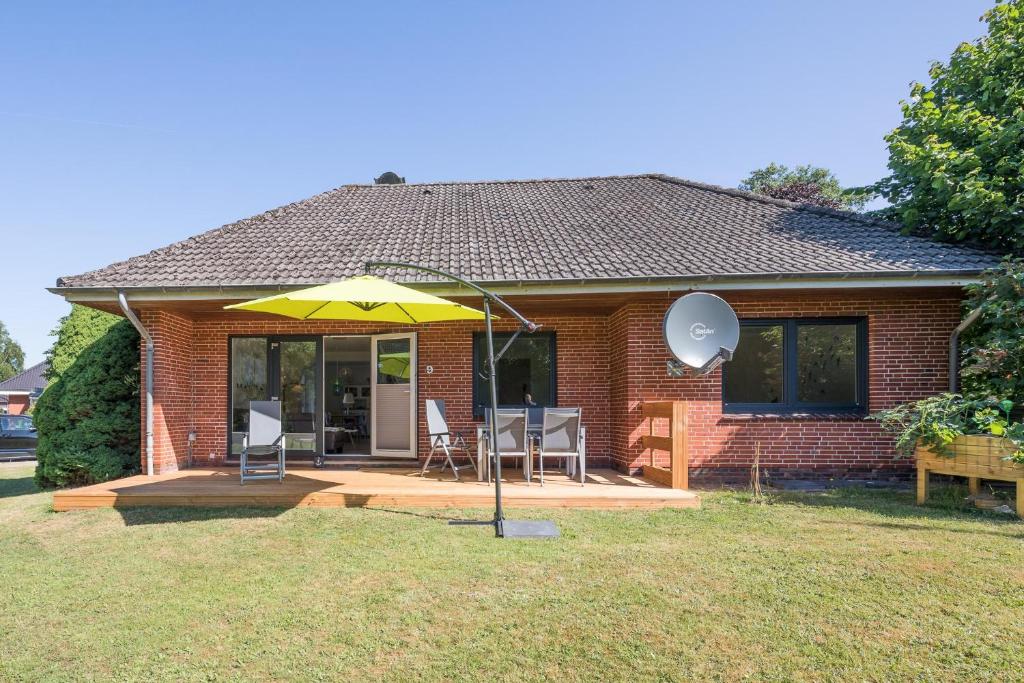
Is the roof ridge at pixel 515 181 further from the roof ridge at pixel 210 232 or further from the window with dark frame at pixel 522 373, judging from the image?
the window with dark frame at pixel 522 373

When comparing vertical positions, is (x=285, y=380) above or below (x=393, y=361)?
below

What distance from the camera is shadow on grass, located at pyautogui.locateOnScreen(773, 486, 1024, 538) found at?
555 cm

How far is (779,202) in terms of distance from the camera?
10.6 m

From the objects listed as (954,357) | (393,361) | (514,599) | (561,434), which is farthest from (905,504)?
(393,361)

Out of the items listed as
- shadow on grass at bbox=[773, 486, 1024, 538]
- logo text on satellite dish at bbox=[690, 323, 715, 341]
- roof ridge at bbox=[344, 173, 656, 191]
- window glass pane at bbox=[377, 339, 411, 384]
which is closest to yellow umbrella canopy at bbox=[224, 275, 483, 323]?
window glass pane at bbox=[377, 339, 411, 384]

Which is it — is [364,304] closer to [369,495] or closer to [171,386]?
[369,495]

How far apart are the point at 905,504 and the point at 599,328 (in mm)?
4508

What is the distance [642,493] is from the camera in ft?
20.6

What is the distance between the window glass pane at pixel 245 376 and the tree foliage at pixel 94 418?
133 centimetres

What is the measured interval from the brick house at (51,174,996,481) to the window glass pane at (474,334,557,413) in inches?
1.3

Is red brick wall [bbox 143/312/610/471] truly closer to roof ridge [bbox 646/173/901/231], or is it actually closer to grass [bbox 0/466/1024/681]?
grass [bbox 0/466/1024/681]

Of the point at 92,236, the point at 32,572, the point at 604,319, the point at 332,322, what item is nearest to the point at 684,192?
the point at 604,319

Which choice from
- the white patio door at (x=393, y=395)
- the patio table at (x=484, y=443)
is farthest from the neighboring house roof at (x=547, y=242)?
the patio table at (x=484, y=443)

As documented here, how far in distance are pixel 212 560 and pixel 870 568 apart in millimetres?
4976
